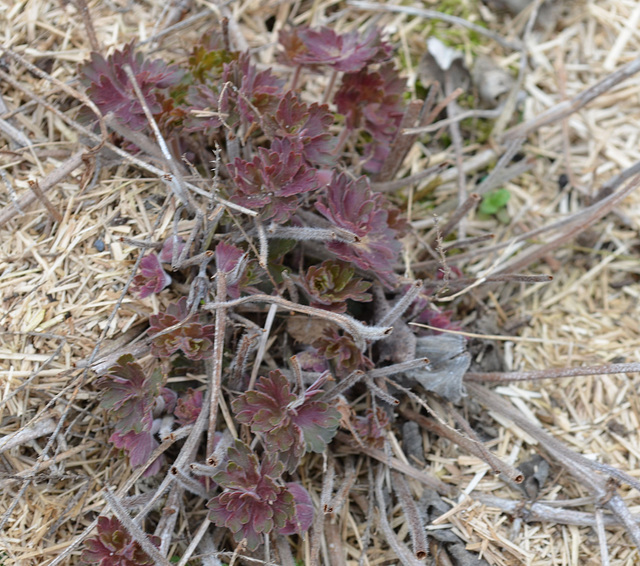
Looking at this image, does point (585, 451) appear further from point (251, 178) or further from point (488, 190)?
point (251, 178)

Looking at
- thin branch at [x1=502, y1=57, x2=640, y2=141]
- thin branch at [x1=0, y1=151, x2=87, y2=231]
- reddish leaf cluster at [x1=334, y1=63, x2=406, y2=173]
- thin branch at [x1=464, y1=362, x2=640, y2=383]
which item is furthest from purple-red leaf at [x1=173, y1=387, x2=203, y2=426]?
thin branch at [x1=502, y1=57, x2=640, y2=141]

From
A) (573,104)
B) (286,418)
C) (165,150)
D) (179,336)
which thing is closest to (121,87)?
(165,150)

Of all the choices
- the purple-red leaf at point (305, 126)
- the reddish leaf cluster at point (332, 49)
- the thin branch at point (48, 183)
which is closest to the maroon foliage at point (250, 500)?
the purple-red leaf at point (305, 126)

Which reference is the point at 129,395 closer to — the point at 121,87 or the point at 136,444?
the point at 136,444

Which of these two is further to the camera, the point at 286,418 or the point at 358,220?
the point at 358,220

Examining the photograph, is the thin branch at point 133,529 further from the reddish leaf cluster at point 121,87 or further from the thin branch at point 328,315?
the reddish leaf cluster at point 121,87

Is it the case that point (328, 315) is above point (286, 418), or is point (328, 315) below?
above
